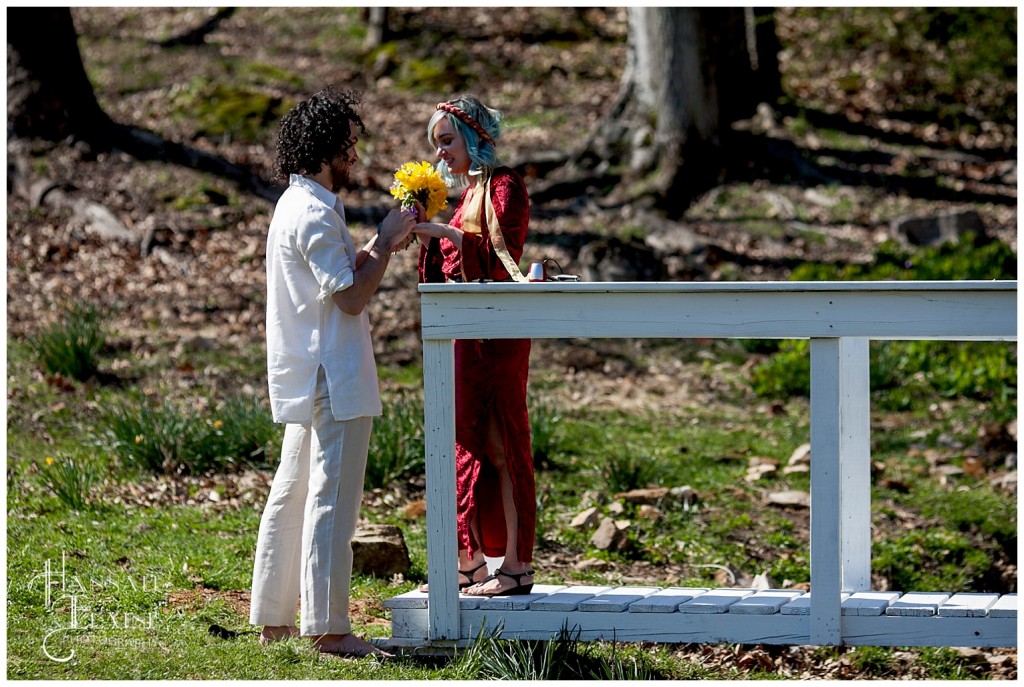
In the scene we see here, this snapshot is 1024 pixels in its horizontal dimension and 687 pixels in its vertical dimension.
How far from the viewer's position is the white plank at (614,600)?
4.38 m

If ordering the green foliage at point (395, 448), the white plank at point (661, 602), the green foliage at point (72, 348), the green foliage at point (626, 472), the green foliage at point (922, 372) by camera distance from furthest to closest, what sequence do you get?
the green foliage at point (922, 372), the green foliage at point (72, 348), the green foliage at point (626, 472), the green foliage at point (395, 448), the white plank at point (661, 602)

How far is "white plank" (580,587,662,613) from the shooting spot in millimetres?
4383

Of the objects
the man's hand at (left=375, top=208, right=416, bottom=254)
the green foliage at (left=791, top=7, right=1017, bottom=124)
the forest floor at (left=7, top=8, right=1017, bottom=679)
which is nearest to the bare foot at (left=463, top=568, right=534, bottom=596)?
the man's hand at (left=375, top=208, right=416, bottom=254)

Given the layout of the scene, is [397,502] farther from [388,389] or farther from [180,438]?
[388,389]

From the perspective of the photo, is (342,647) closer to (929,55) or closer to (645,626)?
(645,626)

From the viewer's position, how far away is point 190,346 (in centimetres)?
960

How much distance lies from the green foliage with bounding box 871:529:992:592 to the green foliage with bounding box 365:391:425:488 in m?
2.72

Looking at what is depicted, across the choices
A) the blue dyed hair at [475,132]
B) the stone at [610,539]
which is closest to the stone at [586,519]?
the stone at [610,539]

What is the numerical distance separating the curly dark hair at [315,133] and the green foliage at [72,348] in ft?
15.7

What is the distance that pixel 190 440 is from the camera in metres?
7.28

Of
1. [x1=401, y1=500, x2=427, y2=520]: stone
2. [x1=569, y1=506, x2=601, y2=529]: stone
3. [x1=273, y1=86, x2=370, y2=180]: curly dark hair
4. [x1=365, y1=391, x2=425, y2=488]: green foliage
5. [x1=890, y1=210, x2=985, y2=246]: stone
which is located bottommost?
[x1=569, y1=506, x2=601, y2=529]: stone

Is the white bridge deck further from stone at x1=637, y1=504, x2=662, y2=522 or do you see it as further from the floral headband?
stone at x1=637, y1=504, x2=662, y2=522

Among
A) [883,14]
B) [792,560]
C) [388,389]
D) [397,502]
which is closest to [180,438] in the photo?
[397,502]

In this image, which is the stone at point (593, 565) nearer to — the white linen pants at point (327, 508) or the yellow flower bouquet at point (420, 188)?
the white linen pants at point (327, 508)
